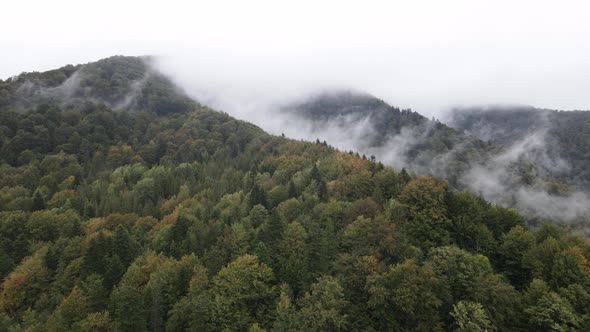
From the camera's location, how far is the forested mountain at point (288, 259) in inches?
2408

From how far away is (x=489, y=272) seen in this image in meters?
67.5

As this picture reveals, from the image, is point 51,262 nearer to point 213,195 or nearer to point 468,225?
point 213,195

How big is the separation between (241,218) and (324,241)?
26.4 m

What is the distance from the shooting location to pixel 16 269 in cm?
8062

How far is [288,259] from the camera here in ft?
244

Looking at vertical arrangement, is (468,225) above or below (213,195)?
above

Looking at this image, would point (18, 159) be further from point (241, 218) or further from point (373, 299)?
point (373, 299)

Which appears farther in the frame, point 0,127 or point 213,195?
point 0,127

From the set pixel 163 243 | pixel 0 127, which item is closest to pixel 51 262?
pixel 163 243

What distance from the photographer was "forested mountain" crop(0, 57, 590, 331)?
61.2 meters

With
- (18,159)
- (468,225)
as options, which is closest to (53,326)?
(468,225)

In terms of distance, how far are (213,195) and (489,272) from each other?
79.8 metres

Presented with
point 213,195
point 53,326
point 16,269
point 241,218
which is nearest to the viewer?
point 53,326

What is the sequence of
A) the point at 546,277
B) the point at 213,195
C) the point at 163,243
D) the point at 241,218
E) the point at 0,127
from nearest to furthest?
the point at 546,277 < the point at 163,243 < the point at 241,218 < the point at 213,195 < the point at 0,127
